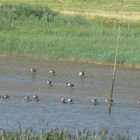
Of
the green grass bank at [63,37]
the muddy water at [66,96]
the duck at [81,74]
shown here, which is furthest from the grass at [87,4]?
the duck at [81,74]

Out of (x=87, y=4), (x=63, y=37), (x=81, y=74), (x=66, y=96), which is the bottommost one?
(x=66, y=96)

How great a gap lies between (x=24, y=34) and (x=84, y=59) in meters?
4.72

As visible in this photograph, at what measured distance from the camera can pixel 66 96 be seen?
2405 cm

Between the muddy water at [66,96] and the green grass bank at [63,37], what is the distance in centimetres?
55

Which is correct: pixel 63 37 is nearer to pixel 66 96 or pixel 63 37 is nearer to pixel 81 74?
pixel 81 74

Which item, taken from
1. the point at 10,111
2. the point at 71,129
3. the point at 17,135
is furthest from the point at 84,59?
the point at 17,135

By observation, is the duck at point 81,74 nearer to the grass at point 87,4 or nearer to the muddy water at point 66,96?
the muddy water at point 66,96

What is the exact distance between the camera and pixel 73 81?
87.9ft

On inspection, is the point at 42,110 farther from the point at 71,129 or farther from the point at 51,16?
the point at 51,16

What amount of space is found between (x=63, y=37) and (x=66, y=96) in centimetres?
944

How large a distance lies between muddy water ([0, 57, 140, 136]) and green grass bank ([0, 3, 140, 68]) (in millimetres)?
547

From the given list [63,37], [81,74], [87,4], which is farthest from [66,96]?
[87,4]

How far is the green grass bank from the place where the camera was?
29.8m

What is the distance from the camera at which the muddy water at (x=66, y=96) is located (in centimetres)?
1988
